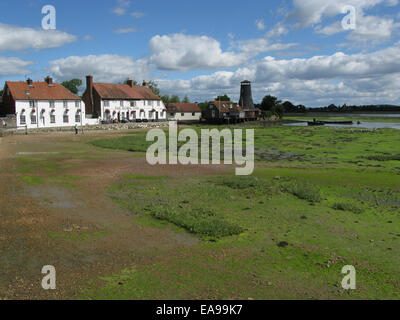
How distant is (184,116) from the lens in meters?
105

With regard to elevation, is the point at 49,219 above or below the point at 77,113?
below

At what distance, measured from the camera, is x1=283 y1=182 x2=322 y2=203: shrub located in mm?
15270

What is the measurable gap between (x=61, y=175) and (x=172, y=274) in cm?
1485

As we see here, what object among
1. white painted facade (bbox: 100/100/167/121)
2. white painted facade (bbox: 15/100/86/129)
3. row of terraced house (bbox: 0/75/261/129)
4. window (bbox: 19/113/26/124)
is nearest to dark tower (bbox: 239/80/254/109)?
row of terraced house (bbox: 0/75/261/129)

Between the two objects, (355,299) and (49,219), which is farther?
(49,219)

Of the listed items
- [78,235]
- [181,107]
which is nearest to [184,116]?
[181,107]

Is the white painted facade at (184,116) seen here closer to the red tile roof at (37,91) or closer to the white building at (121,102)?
the white building at (121,102)

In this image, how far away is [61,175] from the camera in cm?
2092

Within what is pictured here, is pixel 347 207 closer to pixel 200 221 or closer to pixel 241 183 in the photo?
pixel 241 183

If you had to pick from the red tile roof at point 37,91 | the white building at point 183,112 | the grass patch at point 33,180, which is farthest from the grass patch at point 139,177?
the white building at point 183,112

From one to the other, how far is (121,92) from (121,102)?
Result: 9.31 ft

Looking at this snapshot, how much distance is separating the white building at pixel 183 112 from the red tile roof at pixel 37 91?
130 ft

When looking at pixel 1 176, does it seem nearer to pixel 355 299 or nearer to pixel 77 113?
pixel 355 299
